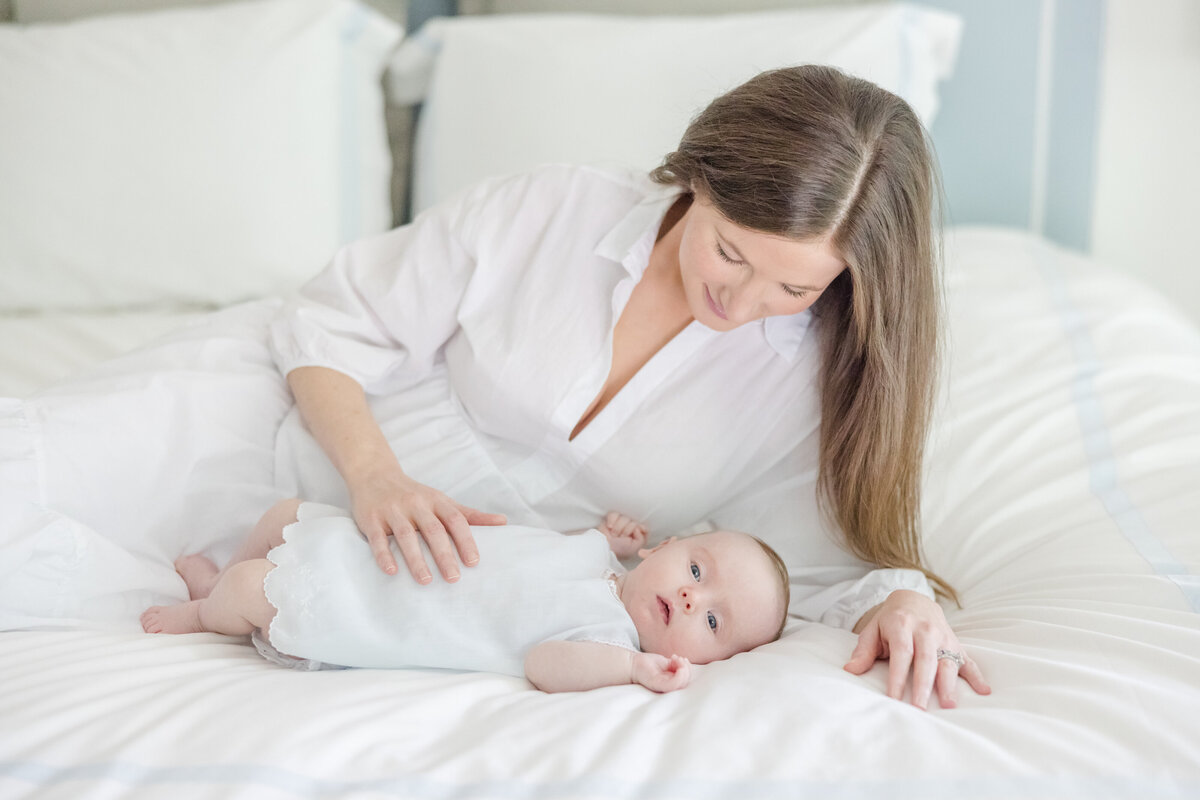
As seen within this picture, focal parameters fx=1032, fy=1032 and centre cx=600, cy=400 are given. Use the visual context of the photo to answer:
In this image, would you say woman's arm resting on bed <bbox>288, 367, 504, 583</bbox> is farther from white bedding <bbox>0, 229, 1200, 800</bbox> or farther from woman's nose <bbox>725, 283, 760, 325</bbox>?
woman's nose <bbox>725, 283, 760, 325</bbox>

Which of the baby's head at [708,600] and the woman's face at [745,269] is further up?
the woman's face at [745,269]

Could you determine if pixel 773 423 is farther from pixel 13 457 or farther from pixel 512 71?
pixel 512 71

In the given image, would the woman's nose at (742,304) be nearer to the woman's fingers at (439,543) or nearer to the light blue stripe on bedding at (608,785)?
the woman's fingers at (439,543)

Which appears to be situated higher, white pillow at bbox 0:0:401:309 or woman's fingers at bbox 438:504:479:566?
white pillow at bbox 0:0:401:309

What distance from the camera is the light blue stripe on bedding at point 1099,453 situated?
1.09 m

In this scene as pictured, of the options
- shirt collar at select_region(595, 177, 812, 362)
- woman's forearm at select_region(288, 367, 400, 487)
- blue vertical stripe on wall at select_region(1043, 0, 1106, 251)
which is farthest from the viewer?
blue vertical stripe on wall at select_region(1043, 0, 1106, 251)

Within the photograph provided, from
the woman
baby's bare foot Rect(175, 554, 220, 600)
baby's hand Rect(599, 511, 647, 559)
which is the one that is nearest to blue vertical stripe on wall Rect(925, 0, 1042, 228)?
the woman

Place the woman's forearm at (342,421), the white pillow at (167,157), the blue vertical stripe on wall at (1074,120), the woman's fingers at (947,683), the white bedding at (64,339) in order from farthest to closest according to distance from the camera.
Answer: the blue vertical stripe on wall at (1074,120) < the white pillow at (167,157) < the white bedding at (64,339) < the woman's forearm at (342,421) < the woman's fingers at (947,683)

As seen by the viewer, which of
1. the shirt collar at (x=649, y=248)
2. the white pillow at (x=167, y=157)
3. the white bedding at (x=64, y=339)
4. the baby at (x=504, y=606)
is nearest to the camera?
the baby at (x=504, y=606)

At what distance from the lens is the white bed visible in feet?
2.53

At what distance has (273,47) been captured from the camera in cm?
206

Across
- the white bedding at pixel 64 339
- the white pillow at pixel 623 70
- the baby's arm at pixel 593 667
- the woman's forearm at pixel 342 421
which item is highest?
the white pillow at pixel 623 70

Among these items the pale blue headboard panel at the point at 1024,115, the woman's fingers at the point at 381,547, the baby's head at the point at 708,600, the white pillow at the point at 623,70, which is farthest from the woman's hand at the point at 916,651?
the pale blue headboard panel at the point at 1024,115

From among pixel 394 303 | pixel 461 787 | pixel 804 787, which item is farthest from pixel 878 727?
pixel 394 303
